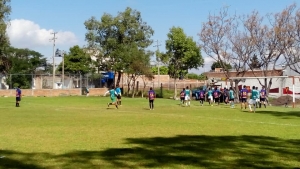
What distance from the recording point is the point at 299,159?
10.9 metres

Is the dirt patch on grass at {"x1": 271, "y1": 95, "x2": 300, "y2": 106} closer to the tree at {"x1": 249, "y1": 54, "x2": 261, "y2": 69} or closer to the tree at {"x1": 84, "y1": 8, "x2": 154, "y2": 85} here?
the tree at {"x1": 249, "y1": 54, "x2": 261, "y2": 69}

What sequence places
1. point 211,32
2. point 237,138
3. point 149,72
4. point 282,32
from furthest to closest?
point 149,72 → point 211,32 → point 282,32 → point 237,138

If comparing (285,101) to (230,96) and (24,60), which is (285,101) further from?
(24,60)

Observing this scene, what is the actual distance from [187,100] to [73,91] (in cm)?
3221

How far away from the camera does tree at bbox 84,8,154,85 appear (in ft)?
237

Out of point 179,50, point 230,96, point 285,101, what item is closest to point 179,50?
point 179,50

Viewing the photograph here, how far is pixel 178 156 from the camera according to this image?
36.9 feet

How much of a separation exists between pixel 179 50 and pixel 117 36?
→ 10.6m

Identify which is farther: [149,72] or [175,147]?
[149,72]

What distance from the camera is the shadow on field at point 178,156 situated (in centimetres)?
1009

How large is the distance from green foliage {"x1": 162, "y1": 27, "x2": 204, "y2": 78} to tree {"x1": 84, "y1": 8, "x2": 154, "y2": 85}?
4.00m

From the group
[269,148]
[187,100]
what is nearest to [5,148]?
[269,148]

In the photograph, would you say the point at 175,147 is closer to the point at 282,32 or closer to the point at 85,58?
the point at 282,32

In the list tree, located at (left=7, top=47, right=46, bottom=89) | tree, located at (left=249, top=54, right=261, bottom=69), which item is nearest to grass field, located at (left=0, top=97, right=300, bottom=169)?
tree, located at (left=249, top=54, right=261, bottom=69)
